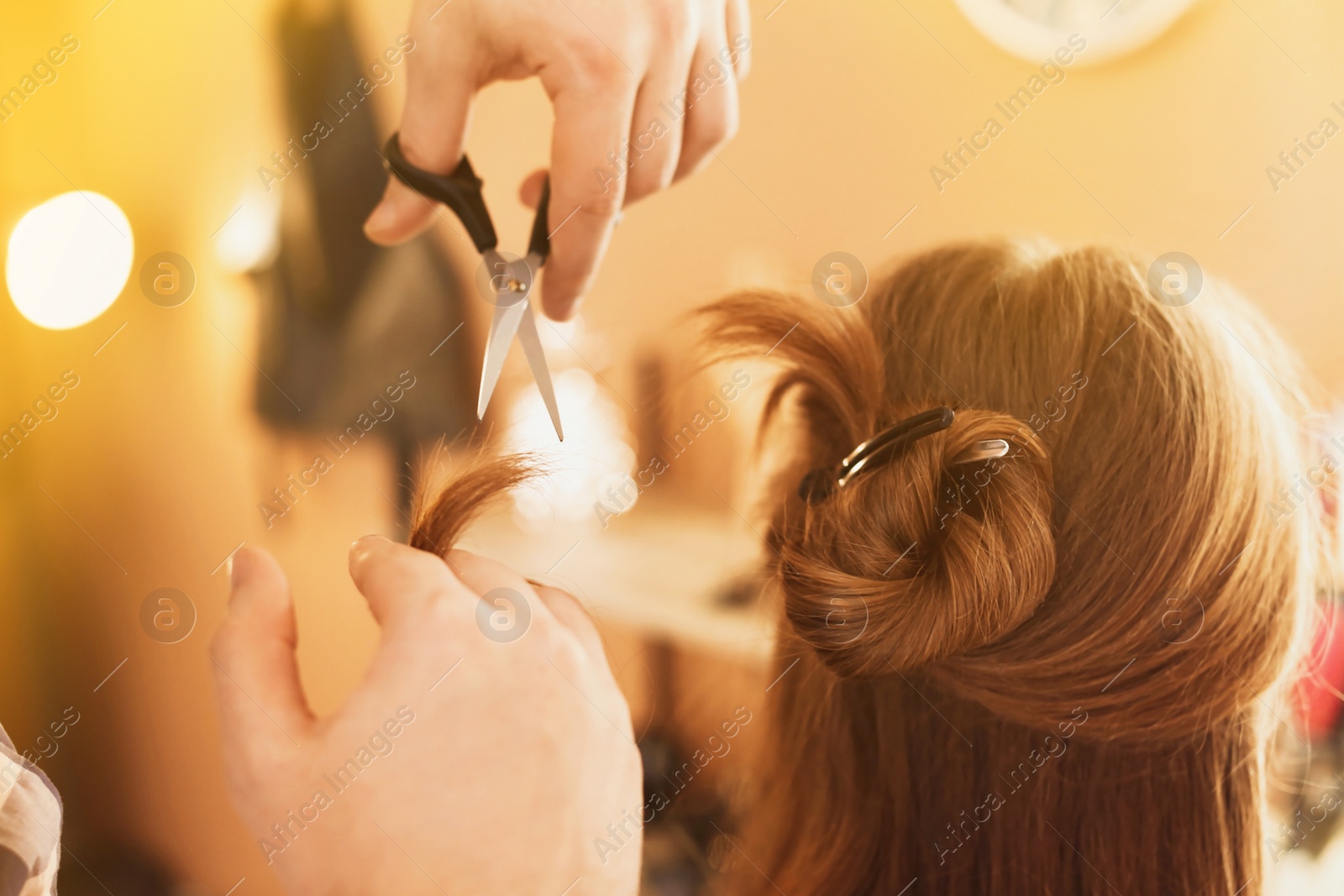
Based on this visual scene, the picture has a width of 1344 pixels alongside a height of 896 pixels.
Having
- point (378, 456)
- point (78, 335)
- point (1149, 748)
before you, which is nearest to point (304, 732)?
point (378, 456)

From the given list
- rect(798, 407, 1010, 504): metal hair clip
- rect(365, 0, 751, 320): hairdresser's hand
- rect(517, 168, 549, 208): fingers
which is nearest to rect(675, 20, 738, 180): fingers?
rect(365, 0, 751, 320): hairdresser's hand

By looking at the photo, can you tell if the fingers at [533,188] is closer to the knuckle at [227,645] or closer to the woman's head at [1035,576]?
the woman's head at [1035,576]

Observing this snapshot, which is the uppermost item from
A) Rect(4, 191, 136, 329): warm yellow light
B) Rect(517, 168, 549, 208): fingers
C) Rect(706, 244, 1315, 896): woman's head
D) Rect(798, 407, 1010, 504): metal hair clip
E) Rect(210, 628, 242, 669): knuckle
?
Rect(4, 191, 136, 329): warm yellow light

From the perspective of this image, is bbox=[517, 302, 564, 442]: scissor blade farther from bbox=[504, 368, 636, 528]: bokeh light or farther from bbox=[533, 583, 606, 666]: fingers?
bbox=[533, 583, 606, 666]: fingers

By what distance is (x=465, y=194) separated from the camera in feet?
1.80

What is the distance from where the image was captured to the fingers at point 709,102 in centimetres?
56

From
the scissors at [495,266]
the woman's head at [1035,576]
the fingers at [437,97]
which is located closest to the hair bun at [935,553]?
the woman's head at [1035,576]

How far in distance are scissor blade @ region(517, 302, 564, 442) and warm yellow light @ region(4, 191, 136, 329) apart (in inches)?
11.5

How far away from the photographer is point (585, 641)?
0.50 meters

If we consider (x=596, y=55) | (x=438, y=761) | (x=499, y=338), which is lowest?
(x=438, y=761)

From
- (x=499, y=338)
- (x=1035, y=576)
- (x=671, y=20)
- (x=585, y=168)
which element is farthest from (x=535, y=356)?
(x=1035, y=576)

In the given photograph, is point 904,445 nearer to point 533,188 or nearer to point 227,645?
point 533,188

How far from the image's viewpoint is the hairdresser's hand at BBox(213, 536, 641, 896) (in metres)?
0.44

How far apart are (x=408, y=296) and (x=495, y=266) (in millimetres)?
78
